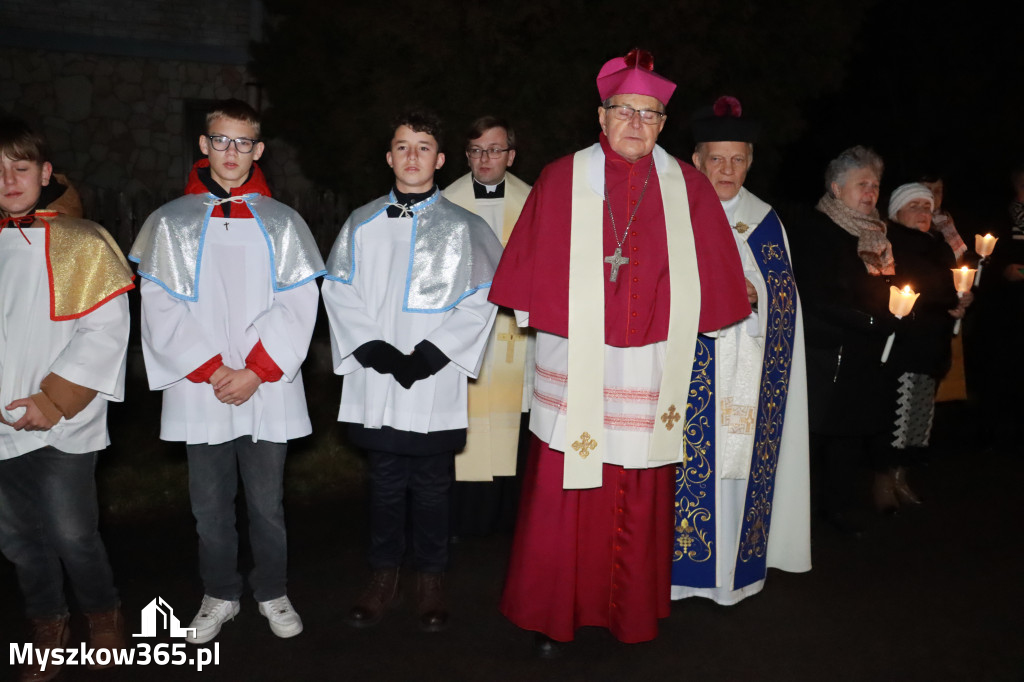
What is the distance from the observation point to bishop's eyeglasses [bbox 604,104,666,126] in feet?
12.5

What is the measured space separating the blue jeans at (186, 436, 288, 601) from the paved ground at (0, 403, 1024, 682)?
25cm

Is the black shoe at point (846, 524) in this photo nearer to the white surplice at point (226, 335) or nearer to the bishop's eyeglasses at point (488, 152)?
the bishop's eyeglasses at point (488, 152)

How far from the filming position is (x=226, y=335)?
153 inches

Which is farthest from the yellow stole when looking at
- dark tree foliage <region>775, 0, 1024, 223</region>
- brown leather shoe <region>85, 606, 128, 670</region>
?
dark tree foliage <region>775, 0, 1024, 223</region>

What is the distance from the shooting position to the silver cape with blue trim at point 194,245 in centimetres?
380

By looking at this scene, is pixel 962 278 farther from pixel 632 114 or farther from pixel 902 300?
pixel 632 114

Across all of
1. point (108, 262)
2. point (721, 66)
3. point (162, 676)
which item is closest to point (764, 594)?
point (162, 676)

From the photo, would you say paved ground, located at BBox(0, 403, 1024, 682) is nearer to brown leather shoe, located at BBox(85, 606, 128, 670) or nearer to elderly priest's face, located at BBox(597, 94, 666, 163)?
brown leather shoe, located at BBox(85, 606, 128, 670)

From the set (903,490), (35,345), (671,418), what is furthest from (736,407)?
(35,345)

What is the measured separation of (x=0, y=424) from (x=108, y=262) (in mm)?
734

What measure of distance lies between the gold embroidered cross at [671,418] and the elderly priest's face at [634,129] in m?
1.07

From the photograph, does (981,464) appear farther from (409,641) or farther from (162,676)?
(162,676)

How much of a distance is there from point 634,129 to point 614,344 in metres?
0.89

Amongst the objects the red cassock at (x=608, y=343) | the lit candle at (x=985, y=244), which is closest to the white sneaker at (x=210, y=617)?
the red cassock at (x=608, y=343)
